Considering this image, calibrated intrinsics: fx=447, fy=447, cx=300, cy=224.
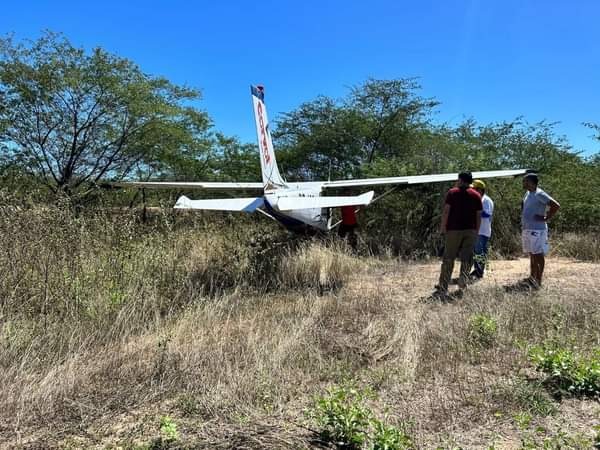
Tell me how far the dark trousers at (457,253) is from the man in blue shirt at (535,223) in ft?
2.80

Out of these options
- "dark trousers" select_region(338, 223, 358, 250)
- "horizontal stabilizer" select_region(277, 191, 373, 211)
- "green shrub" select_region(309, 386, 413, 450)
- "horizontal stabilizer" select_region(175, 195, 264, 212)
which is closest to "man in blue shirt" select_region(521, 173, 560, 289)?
"horizontal stabilizer" select_region(277, 191, 373, 211)

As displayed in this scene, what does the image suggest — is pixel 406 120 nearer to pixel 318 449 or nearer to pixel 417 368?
pixel 417 368

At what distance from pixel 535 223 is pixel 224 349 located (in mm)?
5390

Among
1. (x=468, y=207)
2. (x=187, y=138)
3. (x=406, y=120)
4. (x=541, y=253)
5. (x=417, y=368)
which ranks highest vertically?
(x=406, y=120)

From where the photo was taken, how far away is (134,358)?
4.13 meters

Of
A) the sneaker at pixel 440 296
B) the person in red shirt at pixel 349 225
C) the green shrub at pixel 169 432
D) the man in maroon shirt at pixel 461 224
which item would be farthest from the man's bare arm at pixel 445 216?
the green shrub at pixel 169 432

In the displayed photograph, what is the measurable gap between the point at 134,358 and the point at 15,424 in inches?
46.2

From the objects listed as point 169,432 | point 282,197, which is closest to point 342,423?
point 169,432

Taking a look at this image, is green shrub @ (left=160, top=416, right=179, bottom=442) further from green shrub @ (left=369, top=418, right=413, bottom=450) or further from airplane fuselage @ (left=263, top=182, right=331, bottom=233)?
airplane fuselage @ (left=263, top=182, right=331, bottom=233)

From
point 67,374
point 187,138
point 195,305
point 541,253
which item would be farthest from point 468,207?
point 187,138

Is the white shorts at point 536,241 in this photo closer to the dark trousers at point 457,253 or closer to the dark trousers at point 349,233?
the dark trousers at point 457,253

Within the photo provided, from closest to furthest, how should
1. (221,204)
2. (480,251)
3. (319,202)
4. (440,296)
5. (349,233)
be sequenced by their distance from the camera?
(440,296), (480,251), (319,202), (221,204), (349,233)

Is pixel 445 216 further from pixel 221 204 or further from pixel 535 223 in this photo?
pixel 221 204

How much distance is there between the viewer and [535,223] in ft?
23.3
